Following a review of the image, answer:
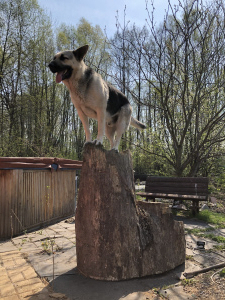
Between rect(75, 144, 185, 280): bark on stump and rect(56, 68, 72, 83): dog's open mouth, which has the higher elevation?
rect(56, 68, 72, 83): dog's open mouth

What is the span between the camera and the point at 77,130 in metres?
19.5

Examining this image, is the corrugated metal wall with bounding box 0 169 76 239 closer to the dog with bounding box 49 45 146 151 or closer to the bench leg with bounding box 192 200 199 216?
the dog with bounding box 49 45 146 151

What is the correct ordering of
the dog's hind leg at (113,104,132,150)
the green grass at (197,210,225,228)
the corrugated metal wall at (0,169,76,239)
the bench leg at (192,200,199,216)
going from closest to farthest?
the dog's hind leg at (113,104,132,150)
the corrugated metal wall at (0,169,76,239)
the green grass at (197,210,225,228)
the bench leg at (192,200,199,216)

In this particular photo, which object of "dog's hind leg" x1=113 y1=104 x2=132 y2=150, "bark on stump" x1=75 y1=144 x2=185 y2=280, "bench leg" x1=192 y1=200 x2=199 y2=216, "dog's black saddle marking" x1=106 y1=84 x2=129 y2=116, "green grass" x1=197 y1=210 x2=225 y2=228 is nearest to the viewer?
"bark on stump" x1=75 y1=144 x2=185 y2=280

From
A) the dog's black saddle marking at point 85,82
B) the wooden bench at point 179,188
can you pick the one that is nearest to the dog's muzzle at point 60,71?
the dog's black saddle marking at point 85,82

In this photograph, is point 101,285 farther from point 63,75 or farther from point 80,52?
point 80,52

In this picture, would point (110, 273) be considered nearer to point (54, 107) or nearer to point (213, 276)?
point (213, 276)

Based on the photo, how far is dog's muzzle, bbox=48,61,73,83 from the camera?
279 centimetres

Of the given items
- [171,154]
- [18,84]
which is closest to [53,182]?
[171,154]

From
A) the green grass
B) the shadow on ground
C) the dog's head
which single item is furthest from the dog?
the green grass

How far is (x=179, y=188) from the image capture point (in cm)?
823

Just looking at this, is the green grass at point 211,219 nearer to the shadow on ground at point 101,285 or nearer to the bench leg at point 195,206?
the bench leg at point 195,206

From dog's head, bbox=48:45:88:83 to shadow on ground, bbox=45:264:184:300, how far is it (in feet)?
8.57

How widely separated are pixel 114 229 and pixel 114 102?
6.16 feet
